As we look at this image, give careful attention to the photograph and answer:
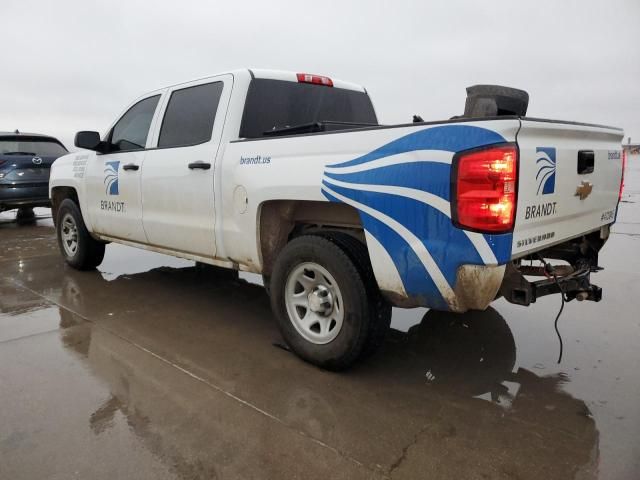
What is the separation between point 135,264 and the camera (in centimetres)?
624

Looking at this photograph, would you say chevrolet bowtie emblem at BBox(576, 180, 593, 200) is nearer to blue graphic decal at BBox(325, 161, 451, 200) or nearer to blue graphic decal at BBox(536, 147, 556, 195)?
blue graphic decal at BBox(536, 147, 556, 195)

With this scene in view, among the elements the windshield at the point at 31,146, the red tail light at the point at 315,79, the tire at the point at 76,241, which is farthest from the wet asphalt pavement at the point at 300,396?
the windshield at the point at 31,146

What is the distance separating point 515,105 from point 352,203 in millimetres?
1186

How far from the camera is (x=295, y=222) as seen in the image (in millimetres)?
3457

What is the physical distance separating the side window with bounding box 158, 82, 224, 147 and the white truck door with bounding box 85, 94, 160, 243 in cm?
31

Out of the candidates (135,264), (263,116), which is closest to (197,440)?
(263,116)

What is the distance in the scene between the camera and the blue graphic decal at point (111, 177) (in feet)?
15.7

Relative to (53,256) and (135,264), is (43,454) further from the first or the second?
(53,256)

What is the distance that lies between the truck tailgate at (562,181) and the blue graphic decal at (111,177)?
386cm

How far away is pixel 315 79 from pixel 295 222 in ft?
4.86

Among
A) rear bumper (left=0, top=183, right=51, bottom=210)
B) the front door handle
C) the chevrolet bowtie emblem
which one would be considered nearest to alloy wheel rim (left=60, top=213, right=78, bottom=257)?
the front door handle

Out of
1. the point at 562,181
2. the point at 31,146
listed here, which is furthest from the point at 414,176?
the point at 31,146

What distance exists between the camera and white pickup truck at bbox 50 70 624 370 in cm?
237

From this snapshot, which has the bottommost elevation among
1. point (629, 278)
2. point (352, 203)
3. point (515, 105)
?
point (629, 278)
